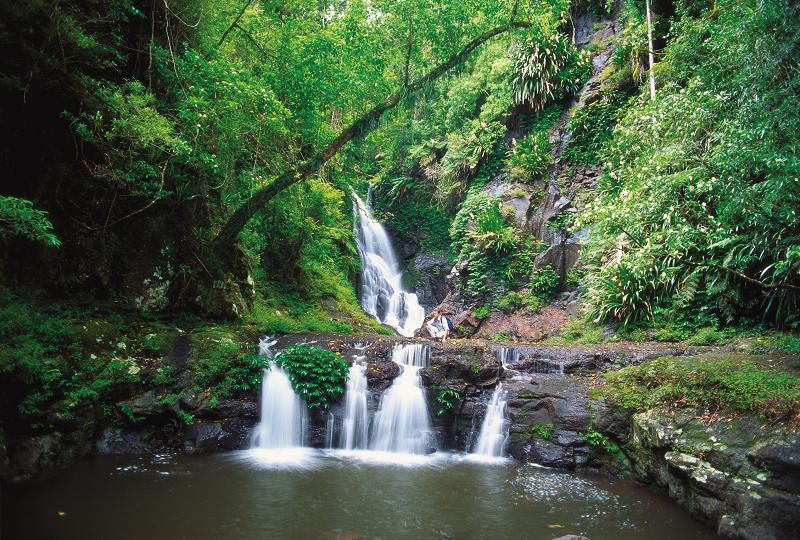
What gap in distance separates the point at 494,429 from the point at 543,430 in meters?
0.90

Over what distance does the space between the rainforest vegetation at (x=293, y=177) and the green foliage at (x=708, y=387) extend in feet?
5.21

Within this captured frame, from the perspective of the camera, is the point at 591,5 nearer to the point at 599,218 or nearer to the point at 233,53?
the point at 599,218

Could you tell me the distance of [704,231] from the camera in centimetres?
921

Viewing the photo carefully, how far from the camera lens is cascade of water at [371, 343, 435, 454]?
27.5ft

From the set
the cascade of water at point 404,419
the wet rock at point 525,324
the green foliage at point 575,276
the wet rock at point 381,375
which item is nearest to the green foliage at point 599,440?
the cascade of water at point 404,419

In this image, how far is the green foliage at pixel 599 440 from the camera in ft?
23.6

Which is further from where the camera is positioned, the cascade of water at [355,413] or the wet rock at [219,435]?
the cascade of water at [355,413]

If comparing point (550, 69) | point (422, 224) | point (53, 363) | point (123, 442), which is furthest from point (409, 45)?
point (422, 224)

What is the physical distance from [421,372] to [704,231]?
251 inches

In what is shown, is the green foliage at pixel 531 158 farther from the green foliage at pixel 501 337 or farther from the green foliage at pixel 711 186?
the green foliage at pixel 501 337

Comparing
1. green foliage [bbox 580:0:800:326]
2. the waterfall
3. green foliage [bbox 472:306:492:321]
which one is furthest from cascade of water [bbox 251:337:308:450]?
green foliage [bbox 472:306:492:321]

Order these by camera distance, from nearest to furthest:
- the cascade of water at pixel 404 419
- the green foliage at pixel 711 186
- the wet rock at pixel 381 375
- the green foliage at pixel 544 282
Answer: the green foliage at pixel 711 186, the cascade of water at pixel 404 419, the wet rock at pixel 381 375, the green foliage at pixel 544 282

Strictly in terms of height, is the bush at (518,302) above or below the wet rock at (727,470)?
above

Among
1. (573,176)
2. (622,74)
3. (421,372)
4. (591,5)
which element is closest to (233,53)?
(421,372)
